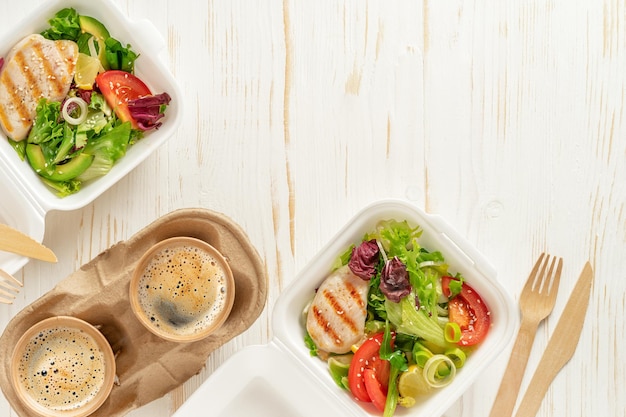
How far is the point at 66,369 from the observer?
5.70 feet

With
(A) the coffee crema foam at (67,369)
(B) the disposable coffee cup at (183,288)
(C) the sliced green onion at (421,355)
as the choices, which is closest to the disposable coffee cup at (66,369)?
(A) the coffee crema foam at (67,369)

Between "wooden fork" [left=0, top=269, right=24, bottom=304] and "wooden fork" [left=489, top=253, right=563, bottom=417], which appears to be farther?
"wooden fork" [left=489, top=253, right=563, bottom=417]

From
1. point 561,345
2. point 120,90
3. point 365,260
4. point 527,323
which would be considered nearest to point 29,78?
point 120,90

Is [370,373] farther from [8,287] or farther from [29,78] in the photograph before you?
[29,78]

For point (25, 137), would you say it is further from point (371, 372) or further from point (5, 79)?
point (371, 372)

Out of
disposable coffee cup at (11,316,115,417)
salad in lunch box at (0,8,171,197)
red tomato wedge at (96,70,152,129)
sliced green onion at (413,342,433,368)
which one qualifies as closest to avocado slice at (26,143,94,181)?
salad in lunch box at (0,8,171,197)

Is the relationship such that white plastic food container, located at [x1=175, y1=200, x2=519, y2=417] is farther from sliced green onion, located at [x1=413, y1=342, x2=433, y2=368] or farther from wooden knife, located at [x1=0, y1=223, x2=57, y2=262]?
wooden knife, located at [x1=0, y1=223, x2=57, y2=262]

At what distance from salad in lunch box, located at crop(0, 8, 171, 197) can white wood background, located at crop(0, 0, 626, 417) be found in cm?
15

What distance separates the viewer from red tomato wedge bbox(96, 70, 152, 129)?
181cm

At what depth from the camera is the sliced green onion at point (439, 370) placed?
1710 mm

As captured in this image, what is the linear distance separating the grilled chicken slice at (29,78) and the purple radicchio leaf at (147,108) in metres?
0.17

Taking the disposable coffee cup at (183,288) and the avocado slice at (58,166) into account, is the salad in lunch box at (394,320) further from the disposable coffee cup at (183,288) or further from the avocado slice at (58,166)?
the avocado slice at (58,166)

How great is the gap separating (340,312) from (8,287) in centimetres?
78

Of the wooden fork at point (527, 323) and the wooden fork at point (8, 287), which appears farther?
the wooden fork at point (527, 323)
